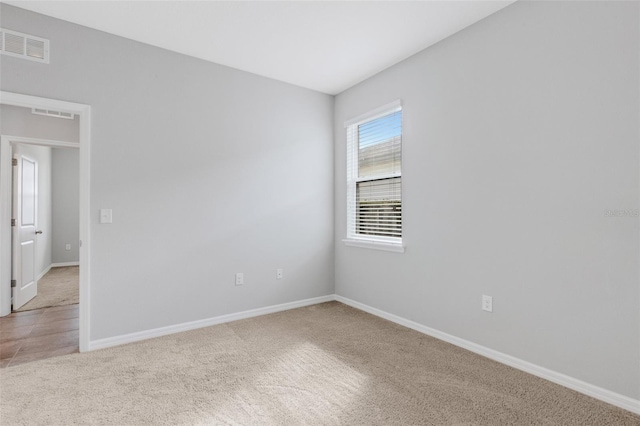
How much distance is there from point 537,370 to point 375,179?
7.44 feet

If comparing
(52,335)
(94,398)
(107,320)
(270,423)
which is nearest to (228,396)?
(270,423)

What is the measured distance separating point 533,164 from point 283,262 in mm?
2678

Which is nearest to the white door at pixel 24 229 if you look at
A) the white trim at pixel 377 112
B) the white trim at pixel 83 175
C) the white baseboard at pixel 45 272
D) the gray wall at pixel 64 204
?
the white baseboard at pixel 45 272

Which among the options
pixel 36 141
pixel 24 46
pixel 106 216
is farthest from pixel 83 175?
pixel 36 141

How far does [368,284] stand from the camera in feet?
12.4

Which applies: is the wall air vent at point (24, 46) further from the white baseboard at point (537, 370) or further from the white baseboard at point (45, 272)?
the white baseboard at point (45, 272)

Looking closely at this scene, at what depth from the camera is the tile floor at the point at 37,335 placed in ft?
8.75

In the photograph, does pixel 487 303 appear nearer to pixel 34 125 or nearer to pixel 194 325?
pixel 194 325

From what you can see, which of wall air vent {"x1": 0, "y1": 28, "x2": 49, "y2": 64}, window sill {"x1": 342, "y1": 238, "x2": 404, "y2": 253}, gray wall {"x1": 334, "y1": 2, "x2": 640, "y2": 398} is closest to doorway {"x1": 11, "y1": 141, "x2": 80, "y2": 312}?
wall air vent {"x1": 0, "y1": 28, "x2": 49, "y2": 64}

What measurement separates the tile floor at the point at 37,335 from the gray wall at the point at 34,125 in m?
2.06

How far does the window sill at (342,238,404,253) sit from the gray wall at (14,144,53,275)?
493 centimetres

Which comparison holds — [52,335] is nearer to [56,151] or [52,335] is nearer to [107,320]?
[107,320]

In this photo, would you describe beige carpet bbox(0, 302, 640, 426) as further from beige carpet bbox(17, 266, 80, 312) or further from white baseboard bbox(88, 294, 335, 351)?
beige carpet bbox(17, 266, 80, 312)

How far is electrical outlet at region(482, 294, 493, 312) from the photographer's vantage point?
8.50 ft
